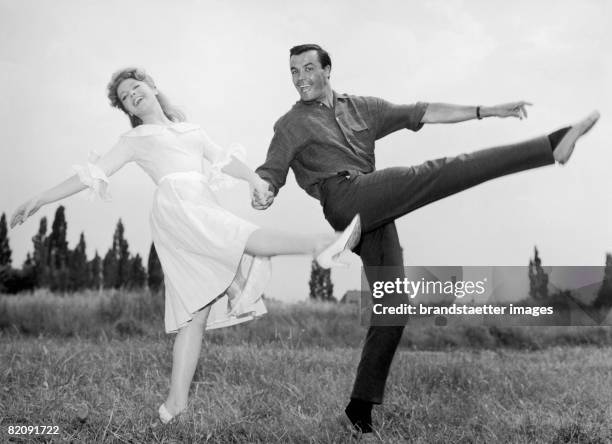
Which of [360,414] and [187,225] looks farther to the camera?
[360,414]

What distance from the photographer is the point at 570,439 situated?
11.5ft

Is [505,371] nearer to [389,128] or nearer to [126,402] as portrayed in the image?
[389,128]

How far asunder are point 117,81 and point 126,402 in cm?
180

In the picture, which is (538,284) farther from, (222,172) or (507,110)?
(222,172)

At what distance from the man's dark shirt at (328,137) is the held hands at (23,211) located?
3.53 feet

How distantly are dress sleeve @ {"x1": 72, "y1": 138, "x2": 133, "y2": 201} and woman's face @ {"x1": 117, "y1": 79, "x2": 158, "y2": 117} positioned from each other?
0.64 ft

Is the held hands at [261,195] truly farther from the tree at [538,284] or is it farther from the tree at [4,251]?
the tree at [4,251]

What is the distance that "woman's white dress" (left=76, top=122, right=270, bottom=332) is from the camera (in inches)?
126

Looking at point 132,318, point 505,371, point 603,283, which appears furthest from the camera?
point 132,318

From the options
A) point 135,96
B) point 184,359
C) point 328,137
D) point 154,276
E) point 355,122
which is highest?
point 135,96

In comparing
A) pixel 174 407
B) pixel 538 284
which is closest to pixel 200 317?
pixel 174 407

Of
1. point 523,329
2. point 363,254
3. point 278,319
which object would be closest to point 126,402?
point 363,254

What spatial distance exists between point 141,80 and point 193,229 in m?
0.93

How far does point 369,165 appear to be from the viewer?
352cm
